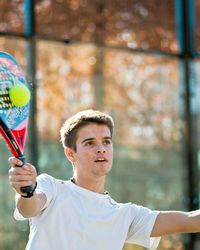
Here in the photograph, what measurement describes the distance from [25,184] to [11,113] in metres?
0.40

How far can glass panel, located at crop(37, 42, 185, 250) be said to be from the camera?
6.81 metres

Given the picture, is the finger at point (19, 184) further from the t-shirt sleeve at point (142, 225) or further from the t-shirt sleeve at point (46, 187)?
the t-shirt sleeve at point (142, 225)

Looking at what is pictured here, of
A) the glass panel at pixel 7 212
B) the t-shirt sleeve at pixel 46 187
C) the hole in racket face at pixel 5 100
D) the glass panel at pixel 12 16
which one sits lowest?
the t-shirt sleeve at pixel 46 187

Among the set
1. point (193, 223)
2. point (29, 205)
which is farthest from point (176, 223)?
point (29, 205)

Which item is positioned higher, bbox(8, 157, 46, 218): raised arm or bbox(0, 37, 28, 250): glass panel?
bbox(0, 37, 28, 250): glass panel

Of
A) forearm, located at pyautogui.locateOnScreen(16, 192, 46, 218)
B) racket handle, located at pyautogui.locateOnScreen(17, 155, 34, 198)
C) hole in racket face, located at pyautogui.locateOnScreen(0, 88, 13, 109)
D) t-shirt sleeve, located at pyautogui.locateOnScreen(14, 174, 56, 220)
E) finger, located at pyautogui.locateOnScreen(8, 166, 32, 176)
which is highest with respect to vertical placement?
hole in racket face, located at pyautogui.locateOnScreen(0, 88, 13, 109)

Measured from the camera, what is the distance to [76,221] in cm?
372

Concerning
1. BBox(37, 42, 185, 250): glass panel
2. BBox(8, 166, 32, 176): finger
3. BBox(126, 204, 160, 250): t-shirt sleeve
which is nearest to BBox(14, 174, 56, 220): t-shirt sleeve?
BBox(8, 166, 32, 176): finger

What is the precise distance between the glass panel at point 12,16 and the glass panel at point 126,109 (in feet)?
0.97

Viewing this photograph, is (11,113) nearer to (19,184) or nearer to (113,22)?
(19,184)

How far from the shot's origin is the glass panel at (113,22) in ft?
22.8

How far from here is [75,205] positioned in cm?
376

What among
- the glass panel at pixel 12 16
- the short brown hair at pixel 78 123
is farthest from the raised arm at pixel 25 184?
the glass panel at pixel 12 16

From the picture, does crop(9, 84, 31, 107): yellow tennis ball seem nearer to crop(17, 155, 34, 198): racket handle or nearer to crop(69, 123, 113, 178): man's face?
crop(17, 155, 34, 198): racket handle
